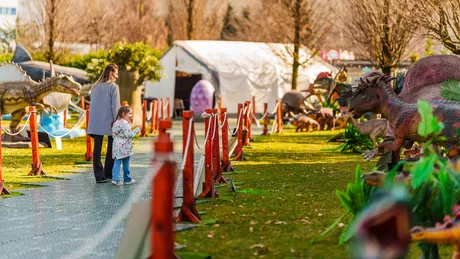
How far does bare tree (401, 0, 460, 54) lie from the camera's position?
62.8ft

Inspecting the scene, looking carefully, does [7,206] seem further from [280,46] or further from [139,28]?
[139,28]

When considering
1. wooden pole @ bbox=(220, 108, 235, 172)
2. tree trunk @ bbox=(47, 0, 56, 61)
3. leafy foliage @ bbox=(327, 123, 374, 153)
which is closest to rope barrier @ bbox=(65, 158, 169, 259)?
wooden pole @ bbox=(220, 108, 235, 172)

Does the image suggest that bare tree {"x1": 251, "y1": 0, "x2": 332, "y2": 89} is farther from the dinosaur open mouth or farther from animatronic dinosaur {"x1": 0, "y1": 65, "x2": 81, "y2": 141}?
the dinosaur open mouth

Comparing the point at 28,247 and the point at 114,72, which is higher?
the point at 114,72

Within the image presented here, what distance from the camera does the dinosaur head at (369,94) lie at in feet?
39.9

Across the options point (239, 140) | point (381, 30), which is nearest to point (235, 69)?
point (381, 30)

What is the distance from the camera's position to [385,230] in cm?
355

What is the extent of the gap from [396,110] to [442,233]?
605cm

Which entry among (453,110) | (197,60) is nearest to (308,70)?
(197,60)

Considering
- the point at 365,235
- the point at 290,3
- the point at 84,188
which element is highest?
the point at 290,3

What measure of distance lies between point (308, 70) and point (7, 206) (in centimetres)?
3328

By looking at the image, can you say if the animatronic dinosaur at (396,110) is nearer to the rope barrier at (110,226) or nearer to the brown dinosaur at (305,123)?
the rope barrier at (110,226)

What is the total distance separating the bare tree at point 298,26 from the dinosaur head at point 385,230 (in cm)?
3670

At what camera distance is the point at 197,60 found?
40.4m
